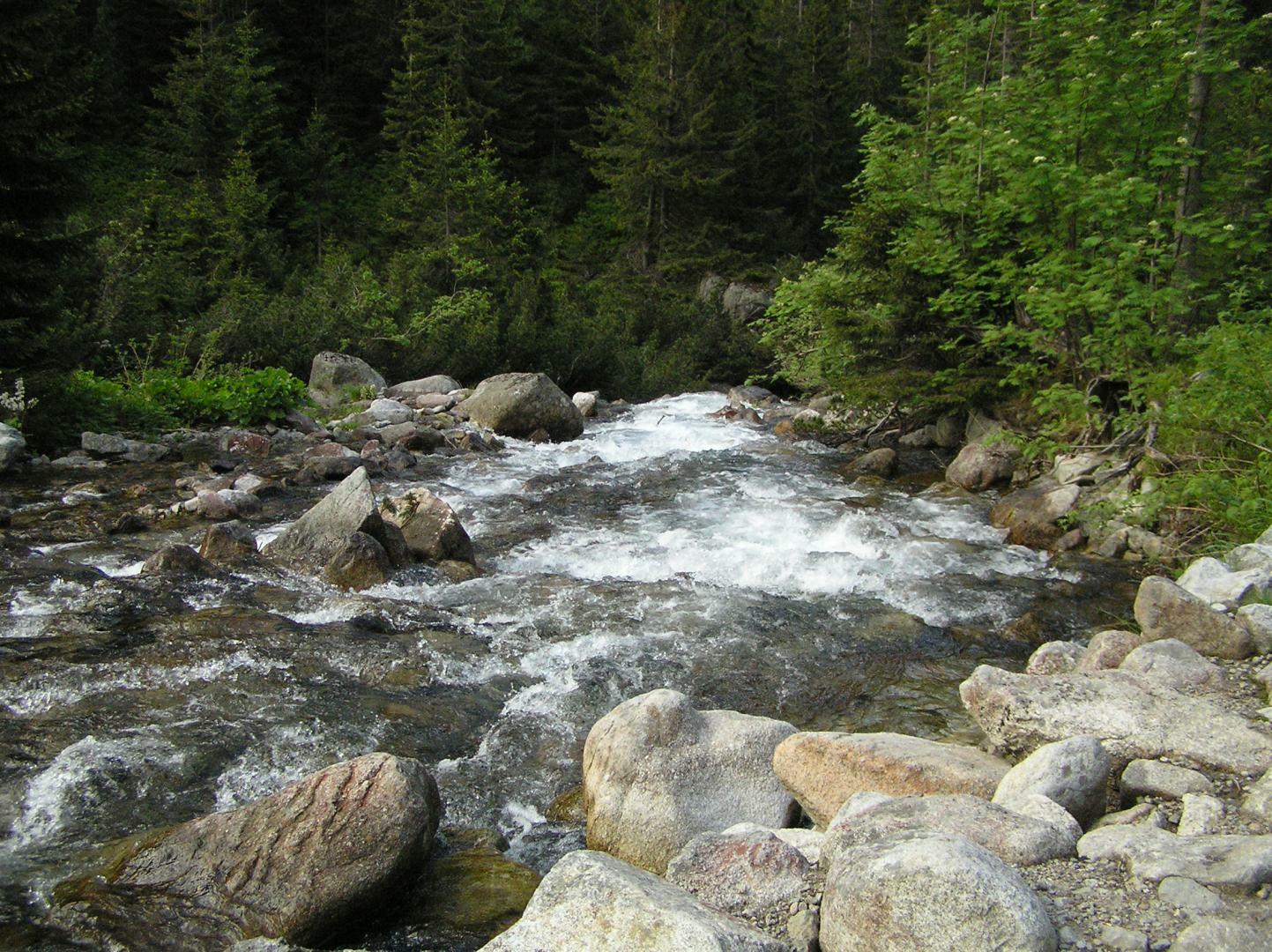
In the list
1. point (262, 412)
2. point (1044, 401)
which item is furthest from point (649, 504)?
point (262, 412)

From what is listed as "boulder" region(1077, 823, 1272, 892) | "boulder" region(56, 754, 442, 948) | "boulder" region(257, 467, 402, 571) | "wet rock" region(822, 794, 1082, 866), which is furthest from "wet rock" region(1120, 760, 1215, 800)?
"boulder" region(257, 467, 402, 571)

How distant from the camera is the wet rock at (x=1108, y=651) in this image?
17.9 feet

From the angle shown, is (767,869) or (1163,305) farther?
(1163,305)

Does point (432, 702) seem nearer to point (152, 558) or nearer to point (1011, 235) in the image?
point (152, 558)

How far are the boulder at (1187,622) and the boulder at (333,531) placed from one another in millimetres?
5894

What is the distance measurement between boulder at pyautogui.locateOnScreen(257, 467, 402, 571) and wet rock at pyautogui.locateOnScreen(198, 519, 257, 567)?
18cm

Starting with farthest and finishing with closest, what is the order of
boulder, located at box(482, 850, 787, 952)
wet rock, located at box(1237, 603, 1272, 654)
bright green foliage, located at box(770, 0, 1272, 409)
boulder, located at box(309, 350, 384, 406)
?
boulder, located at box(309, 350, 384, 406) < bright green foliage, located at box(770, 0, 1272, 409) < wet rock, located at box(1237, 603, 1272, 654) < boulder, located at box(482, 850, 787, 952)

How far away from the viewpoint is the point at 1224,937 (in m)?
2.64

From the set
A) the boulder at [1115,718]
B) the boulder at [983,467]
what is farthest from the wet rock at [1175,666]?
the boulder at [983,467]

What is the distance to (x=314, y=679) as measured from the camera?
19.4ft

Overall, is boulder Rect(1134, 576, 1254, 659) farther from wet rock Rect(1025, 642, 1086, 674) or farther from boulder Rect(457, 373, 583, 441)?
boulder Rect(457, 373, 583, 441)

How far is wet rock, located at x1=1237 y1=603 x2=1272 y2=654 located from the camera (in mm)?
5258

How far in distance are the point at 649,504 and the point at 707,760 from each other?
6573 millimetres

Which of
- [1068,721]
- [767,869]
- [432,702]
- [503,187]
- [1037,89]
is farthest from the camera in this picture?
[503,187]
